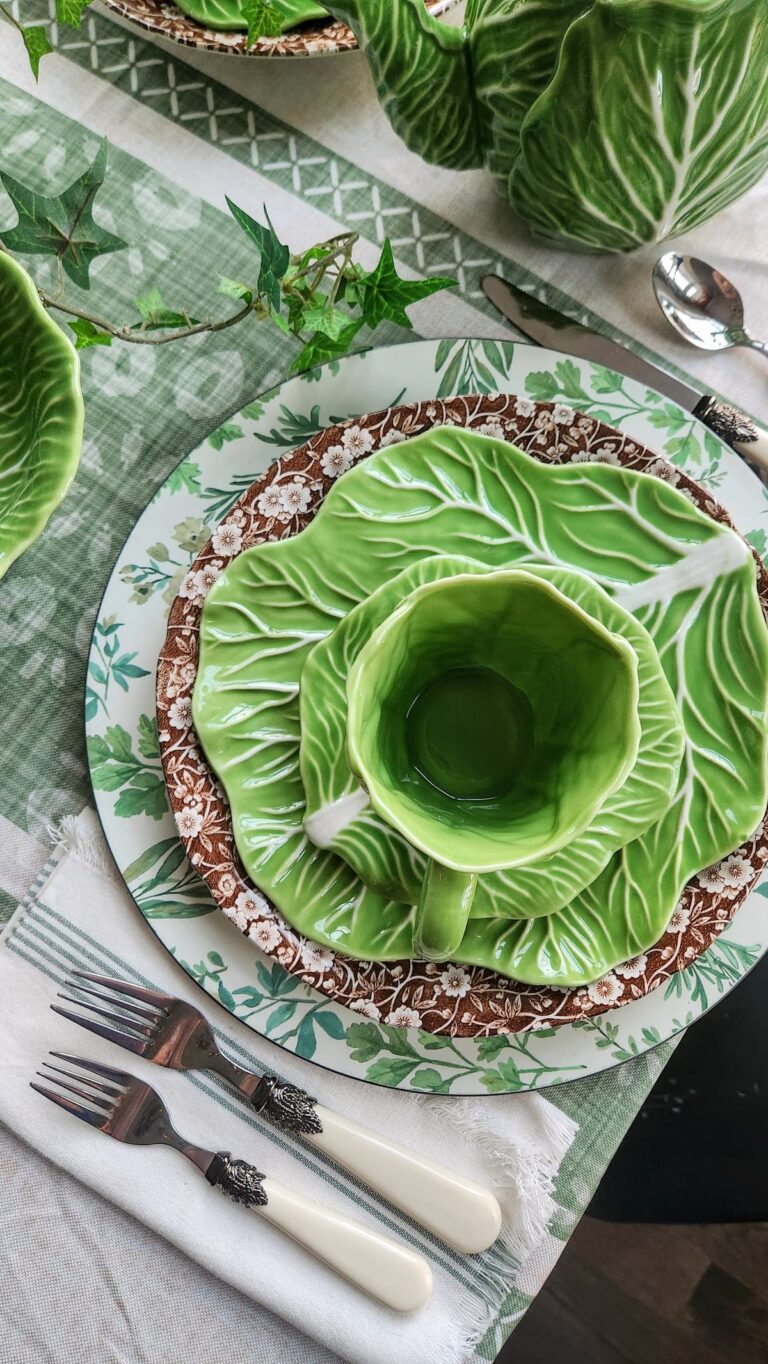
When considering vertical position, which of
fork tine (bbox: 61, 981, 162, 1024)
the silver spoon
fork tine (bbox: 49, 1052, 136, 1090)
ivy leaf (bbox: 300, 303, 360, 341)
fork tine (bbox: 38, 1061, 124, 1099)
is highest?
the silver spoon

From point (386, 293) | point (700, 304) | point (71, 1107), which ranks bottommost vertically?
point (71, 1107)

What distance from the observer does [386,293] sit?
1.73 ft

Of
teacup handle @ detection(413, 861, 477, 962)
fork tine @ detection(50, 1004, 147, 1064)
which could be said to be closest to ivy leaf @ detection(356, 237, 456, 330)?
teacup handle @ detection(413, 861, 477, 962)

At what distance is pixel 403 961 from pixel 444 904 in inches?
5.1

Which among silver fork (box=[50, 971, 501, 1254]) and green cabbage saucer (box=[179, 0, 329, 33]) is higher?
green cabbage saucer (box=[179, 0, 329, 33])

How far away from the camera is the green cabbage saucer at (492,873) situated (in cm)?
47

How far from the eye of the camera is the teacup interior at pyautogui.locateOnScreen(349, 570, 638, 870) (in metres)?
0.40

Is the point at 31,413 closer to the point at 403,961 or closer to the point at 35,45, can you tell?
the point at 35,45

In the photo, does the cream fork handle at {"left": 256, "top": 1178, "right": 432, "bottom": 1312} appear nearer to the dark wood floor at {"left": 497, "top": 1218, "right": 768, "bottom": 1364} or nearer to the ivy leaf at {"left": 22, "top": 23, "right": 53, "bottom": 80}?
the dark wood floor at {"left": 497, "top": 1218, "right": 768, "bottom": 1364}

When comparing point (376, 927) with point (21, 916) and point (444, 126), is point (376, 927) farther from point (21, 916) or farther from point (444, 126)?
point (444, 126)

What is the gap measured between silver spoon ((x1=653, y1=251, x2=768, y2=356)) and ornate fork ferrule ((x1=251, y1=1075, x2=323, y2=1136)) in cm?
48

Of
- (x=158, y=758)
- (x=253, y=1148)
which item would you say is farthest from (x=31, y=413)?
(x=253, y=1148)

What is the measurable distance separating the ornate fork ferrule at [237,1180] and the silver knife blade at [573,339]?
475mm

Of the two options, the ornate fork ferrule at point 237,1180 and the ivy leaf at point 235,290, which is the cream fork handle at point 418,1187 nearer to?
the ornate fork ferrule at point 237,1180
